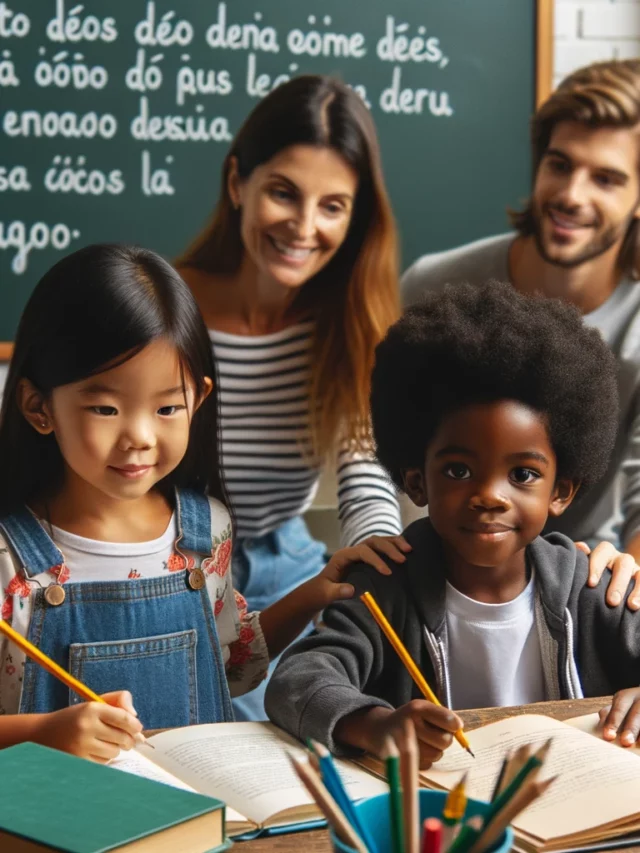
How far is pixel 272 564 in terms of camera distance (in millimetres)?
1828

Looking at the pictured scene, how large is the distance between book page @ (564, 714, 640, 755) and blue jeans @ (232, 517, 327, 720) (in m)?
0.73

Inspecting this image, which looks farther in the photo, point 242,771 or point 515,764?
point 242,771

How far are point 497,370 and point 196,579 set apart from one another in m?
0.43

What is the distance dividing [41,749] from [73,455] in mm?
421

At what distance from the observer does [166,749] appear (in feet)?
3.25

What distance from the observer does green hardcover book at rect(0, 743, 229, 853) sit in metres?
0.70

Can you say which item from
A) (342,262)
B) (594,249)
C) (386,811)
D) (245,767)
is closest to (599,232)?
(594,249)

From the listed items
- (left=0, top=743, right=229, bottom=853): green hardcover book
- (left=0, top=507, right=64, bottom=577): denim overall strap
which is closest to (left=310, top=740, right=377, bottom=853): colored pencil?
(left=0, top=743, right=229, bottom=853): green hardcover book

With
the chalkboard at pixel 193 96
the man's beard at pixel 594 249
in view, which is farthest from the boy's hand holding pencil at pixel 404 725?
the chalkboard at pixel 193 96

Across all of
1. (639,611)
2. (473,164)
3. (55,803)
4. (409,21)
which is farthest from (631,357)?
(55,803)

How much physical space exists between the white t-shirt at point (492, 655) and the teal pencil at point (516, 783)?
0.63 metres

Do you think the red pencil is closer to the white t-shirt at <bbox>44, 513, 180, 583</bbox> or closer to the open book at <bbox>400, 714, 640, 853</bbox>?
the open book at <bbox>400, 714, 640, 853</bbox>

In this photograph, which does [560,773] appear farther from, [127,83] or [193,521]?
[127,83]

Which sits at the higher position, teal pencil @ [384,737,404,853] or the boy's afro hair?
the boy's afro hair
